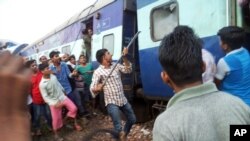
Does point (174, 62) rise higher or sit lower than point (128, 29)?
lower

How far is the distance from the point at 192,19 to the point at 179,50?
3.42 m

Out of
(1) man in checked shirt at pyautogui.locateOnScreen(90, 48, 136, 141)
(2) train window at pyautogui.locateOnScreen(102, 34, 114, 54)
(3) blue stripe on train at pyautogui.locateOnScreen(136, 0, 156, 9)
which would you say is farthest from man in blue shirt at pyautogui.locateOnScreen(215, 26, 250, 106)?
(2) train window at pyautogui.locateOnScreen(102, 34, 114, 54)

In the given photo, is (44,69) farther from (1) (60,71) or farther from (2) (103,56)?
(2) (103,56)

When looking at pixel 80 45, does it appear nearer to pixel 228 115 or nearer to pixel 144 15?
pixel 144 15

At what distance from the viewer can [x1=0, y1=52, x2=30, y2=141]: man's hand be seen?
616mm

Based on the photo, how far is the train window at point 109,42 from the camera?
7.92 metres

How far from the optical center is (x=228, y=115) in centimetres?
155

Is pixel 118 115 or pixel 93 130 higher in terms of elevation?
pixel 118 115

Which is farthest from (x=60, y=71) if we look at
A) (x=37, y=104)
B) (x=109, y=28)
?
(x=109, y=28)

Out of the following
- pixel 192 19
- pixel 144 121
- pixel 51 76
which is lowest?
pixel 144 121

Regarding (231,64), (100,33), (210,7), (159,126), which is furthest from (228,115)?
(100,33)

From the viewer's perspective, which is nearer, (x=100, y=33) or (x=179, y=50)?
(x=179, y=50)

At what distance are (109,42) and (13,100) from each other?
7.49 meters

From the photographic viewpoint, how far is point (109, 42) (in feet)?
26.5
